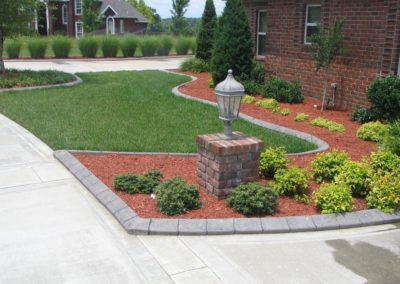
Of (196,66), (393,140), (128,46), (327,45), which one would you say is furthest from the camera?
(128,46)

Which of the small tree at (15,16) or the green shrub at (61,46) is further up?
the small tree at (15,16)

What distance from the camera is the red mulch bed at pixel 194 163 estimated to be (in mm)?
5277

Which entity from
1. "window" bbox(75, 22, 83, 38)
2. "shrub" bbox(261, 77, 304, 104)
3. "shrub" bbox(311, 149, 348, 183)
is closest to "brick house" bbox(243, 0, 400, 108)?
"shrub" bbox(261, 77, 304, 104)

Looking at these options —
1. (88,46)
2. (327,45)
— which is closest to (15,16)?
(327,45)

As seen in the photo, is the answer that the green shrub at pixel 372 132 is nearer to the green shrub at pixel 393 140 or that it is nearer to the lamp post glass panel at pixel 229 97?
the green shrub at pixel 393 140

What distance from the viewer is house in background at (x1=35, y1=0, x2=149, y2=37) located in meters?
46.3

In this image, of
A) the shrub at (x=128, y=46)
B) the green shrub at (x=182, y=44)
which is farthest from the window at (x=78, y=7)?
the shrub at (x=128, y=46)

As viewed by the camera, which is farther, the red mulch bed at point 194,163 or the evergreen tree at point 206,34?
the evergreen tree at point 206,34

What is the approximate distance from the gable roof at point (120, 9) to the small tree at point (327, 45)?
131 feet

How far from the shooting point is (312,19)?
12242 millimetres

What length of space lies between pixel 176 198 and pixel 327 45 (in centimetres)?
673

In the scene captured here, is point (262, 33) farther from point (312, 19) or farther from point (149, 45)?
point (149, 45)

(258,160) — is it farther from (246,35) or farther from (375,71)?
(246,35)

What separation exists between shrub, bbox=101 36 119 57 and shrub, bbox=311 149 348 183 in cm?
2569
